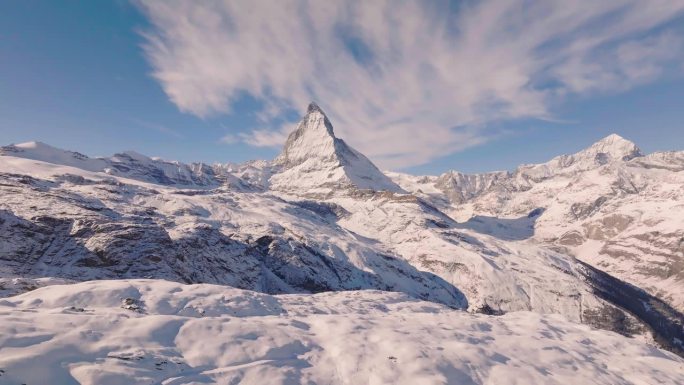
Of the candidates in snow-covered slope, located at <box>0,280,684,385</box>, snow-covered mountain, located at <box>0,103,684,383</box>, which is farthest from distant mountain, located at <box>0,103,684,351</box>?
snow-covered slope, located at <box>0,280,684,385</box>

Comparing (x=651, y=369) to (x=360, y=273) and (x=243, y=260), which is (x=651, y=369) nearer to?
(x=243, y=260)

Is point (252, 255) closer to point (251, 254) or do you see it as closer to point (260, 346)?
point (251, 254)

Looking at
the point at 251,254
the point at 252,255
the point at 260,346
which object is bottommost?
the point at 252,255

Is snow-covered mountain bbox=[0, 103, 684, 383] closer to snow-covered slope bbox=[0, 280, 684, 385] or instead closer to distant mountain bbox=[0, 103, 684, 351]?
distant mountain bbox=[0, 103, 684, 351]

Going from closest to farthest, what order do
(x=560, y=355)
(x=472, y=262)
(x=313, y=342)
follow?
(x=313, y=342)
(x=560, y=355)
(x=472, y=262)

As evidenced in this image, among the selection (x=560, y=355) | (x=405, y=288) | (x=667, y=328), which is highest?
(x=560, y=355)

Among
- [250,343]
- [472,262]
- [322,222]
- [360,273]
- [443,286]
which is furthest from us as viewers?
[322,222]

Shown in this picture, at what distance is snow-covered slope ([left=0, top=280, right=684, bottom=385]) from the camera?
48.0 ft

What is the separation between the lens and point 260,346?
723 inches

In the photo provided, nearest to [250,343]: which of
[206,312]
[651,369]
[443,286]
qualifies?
[206,312]

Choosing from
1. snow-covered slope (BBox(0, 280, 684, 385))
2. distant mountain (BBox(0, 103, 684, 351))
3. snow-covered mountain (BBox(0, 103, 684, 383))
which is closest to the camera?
snow-covered slope (BBox(0, 280, 684, 385))

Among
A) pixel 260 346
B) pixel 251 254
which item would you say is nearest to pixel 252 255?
pixel 251 254

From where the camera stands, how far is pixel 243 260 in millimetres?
88688

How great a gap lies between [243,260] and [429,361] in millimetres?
74612
